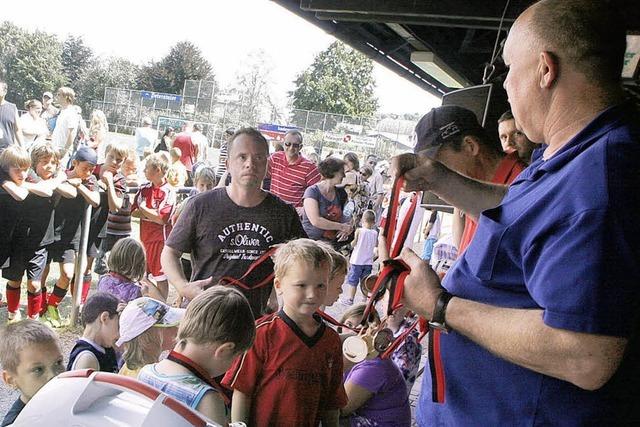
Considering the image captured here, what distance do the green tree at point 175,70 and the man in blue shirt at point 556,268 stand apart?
67076 mm

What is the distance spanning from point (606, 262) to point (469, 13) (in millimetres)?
4504

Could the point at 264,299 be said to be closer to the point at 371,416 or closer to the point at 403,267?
the point at 371,416

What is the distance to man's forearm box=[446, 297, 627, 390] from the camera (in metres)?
1.19

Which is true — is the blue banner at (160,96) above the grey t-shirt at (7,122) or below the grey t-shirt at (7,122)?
above

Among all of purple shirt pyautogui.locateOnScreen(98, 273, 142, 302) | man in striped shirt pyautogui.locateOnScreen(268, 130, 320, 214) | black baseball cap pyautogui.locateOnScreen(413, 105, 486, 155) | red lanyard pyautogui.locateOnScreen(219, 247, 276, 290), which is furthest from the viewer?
man in striped shirt pyautogui.locateOnScreen(268, 130, 320, 214)

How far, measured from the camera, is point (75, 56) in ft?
220

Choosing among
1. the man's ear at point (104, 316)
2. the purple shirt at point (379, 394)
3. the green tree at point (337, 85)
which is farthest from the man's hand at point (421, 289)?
the green tree at point (337, 85)

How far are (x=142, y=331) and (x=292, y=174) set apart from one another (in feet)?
15.6

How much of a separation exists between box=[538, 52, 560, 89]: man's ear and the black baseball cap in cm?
108

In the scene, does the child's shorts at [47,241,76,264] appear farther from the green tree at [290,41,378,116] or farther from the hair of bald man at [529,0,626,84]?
the green tree at [290,41,378,116]

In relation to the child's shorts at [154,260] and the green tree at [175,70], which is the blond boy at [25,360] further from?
the green tree at [175,70]

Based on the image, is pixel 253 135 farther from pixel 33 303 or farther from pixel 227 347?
pixel 33 303

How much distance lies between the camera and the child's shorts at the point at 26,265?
5.12 metres

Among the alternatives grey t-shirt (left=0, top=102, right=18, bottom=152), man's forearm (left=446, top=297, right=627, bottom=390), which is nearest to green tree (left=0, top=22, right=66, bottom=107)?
grey t-shirt (left=0, top=102, right=18, bottom=152)
